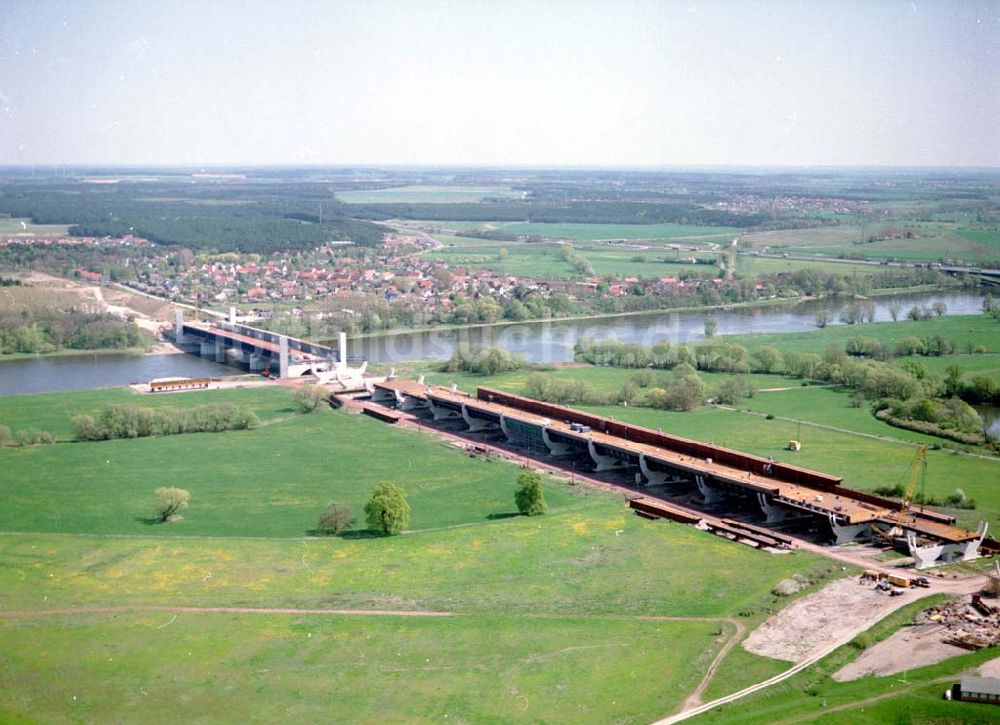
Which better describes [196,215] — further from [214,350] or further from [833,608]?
[833,608]

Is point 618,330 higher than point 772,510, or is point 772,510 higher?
point 772,510

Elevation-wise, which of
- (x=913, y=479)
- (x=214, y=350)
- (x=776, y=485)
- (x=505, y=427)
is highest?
(x=776, y=485)

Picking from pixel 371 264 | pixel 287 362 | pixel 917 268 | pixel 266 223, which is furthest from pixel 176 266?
Answer: pixel 917 268

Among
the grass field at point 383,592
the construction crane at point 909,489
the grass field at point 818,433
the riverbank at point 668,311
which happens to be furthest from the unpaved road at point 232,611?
the riverbank at point 668,311

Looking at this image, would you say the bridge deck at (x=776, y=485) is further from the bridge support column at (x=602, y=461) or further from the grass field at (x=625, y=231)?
the grass field at (x=625, y=231)

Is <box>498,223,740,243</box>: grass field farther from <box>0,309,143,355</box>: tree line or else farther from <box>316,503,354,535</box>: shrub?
<box>316,503,354,535</box>: shrub

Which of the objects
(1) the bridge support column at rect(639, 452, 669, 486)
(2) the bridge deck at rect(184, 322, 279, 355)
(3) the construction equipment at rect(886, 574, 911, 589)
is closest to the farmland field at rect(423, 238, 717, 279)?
(2) the bridge deck at rect(184, 322, 279, 355)

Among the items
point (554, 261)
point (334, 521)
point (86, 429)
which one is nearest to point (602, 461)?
point (334, 521)
